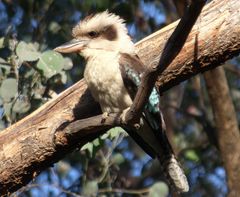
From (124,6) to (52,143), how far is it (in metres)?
1.51

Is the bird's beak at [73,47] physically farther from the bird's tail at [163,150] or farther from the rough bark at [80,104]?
the bird's tail at [163,150]

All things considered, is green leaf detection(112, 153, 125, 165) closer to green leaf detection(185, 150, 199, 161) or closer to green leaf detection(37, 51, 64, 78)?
green leaf detection(185, 150, 199, 161)

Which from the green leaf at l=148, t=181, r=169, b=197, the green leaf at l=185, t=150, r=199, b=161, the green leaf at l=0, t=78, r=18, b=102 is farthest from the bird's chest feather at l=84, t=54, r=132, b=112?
the green leaf at l=185, t=150, r=199, b=161

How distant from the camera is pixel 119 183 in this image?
4871 millimetres

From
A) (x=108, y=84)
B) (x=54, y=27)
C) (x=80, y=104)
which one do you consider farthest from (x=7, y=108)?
(x=54, y=27)

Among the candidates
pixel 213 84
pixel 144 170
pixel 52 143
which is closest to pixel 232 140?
pixel 213 84

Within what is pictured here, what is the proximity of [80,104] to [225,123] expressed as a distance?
4.05 feet

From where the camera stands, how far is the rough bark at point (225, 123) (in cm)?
439

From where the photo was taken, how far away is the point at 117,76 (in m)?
3.24

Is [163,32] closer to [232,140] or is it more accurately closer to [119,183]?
[232,140]

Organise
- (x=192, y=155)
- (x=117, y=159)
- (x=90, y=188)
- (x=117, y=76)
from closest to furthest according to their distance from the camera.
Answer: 1. (x=117, y=76)
2. (x=90, y=188)
3. (x=117, y=159)
4. (x=192, y=155)

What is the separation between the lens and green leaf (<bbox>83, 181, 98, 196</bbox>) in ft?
13.4

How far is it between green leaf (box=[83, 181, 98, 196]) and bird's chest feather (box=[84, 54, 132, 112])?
874 mm

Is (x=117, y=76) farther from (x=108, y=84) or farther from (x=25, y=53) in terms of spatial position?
(x=25, y=53)
